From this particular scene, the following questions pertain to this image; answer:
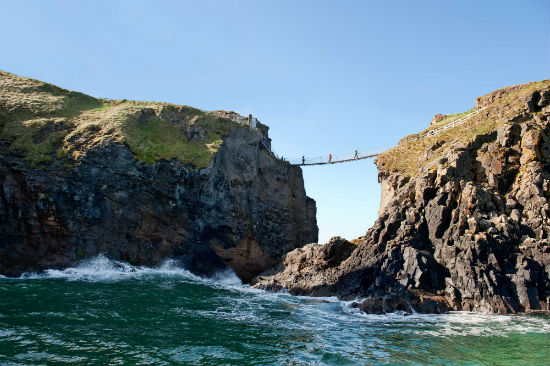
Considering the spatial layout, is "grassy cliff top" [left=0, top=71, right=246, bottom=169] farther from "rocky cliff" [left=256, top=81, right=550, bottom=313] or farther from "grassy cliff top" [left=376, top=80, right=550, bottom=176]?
"grassy cliff top" [left=376, top=80, right=550, bottom=176]

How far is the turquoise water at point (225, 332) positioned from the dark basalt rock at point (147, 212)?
7.55 m

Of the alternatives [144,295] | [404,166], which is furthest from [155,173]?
[404,166]

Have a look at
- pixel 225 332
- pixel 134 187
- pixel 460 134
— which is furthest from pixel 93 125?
pixel 460 134

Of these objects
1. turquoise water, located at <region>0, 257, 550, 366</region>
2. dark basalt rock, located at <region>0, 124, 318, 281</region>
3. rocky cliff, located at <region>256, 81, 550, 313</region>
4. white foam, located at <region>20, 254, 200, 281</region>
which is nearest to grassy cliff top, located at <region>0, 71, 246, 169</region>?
dark basalt rock, located at <region>0, 124, 318, 281</region>

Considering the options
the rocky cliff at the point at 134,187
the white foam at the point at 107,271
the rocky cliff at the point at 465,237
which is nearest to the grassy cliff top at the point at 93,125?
the rocky cliff at the point at 134,187

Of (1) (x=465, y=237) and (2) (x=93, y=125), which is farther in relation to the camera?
(2) (x=93, y=125)

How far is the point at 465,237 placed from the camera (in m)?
27.0

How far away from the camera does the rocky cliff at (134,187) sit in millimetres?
33625

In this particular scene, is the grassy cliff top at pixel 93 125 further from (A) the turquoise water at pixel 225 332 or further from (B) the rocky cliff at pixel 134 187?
(A) the turquoise water at pixel 225 332

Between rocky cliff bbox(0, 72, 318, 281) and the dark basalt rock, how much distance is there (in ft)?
0.32

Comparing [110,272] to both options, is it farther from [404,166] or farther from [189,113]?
[404,166]

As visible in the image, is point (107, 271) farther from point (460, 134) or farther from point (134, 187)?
point (460, 134)

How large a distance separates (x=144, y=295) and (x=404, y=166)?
29.9m

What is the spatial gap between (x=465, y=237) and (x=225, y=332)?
18.7 meters
